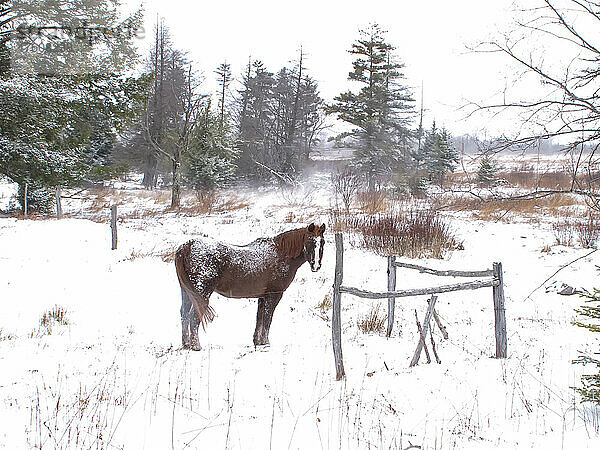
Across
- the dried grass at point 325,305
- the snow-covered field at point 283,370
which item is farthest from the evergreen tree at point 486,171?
the dried grass at point 325,305

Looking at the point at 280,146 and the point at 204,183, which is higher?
the point at 280,146

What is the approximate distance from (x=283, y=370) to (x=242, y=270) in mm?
1279

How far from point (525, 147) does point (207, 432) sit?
3.43 metres

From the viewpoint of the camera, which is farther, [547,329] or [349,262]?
[349,262]

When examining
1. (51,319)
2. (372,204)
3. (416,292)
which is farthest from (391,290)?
(372,204)

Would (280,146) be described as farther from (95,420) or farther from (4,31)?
(95,420)

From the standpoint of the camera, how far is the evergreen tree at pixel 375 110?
91.9ft

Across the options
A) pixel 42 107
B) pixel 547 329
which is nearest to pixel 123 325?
pixel 547 329

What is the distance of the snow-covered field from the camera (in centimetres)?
301

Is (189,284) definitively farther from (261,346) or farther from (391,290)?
(391,290)

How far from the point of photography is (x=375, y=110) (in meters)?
28.2

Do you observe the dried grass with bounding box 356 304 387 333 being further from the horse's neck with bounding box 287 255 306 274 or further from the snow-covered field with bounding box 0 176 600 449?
the horse's neck with bounding box 287 255 306 274

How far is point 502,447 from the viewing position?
9.48 feet

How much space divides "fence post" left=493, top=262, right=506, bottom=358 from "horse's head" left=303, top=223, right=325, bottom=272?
2052mm
